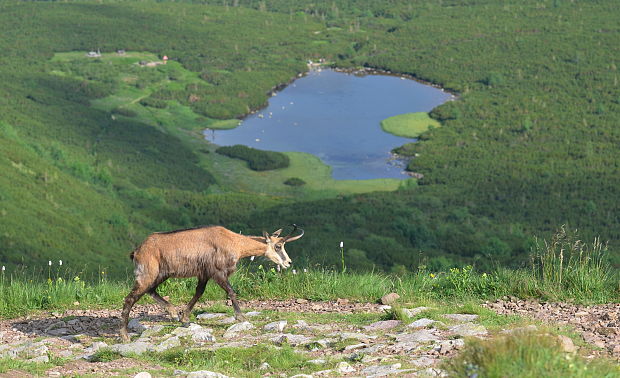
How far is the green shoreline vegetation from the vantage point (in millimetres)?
123625

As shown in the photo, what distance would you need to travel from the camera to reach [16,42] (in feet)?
540

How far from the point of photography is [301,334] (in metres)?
16.0

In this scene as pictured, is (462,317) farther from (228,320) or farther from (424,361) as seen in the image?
(228,320)

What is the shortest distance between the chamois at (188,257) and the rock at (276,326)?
74 cm

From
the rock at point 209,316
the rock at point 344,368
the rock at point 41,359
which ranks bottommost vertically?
the rock at point 209,316

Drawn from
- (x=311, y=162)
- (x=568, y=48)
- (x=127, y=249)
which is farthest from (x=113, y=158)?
(x=568, y=48)

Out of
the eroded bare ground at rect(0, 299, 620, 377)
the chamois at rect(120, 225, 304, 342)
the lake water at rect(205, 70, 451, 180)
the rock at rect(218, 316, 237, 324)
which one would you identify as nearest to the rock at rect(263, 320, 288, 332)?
the eroded bare ground at rect(0, 299, 620, 377)

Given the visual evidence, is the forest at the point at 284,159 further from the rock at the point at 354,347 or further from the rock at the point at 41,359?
the rock at the point at 354,347

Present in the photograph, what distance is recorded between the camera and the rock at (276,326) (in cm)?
1641

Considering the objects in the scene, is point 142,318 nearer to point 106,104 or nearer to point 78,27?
point 106,104

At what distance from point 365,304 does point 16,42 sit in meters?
158

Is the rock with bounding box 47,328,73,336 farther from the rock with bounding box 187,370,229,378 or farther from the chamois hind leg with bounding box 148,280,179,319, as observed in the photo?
the rock with bounding box 187,370,229,378

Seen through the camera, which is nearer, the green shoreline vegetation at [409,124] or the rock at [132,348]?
the rock at [132,348]

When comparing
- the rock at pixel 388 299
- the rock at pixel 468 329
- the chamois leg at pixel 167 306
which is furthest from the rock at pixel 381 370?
the chamois leg at pixel 167 306
